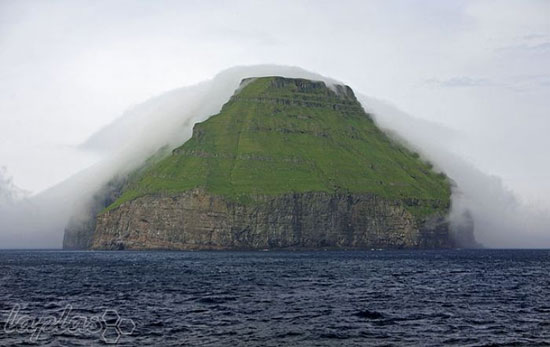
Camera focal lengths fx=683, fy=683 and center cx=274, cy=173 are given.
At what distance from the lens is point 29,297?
81438 mm

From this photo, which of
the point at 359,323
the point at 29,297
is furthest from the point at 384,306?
the point at 29,297

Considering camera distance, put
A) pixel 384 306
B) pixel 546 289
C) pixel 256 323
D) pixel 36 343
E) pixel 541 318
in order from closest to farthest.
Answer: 1. pixel 36 343
2. pixel 256 323
3. pixel 541 318
4. pixel 384 306
5. pixel 546 289

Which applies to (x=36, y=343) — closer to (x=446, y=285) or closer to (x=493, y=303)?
(x=493, y=303)

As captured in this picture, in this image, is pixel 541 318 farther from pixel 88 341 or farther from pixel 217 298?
pixel 88 341

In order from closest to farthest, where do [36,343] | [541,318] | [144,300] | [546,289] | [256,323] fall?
[36,343], [256,323], [541,318], [144,300], [546,289]

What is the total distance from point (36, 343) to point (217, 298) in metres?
31.0

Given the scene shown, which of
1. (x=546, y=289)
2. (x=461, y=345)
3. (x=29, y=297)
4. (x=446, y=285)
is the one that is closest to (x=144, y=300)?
(x=29, y=297)

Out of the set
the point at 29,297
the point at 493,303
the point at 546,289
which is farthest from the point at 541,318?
the point at 29,297

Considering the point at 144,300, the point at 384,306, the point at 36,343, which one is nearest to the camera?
the point at 36,343

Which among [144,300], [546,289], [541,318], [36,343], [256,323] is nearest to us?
[36,343]

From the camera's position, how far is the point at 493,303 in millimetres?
76500

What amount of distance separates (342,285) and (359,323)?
122ft

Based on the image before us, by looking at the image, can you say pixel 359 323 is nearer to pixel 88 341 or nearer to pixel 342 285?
pixel 88 341

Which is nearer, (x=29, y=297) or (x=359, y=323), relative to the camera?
(x=359, y=323)
